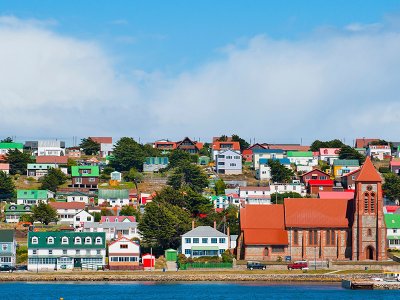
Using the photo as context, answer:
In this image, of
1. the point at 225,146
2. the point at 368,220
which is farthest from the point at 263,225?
the point at 225,146

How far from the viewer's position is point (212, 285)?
92.9 metres

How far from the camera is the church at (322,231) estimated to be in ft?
336

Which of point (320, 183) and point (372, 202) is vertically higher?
point (320, 183)

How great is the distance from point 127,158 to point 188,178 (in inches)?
670

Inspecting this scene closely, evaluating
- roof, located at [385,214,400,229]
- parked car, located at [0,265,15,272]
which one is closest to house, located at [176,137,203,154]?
roof, located at [385,214,400,229]

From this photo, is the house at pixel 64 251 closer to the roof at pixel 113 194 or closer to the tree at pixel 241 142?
the roof at pixel 113 194

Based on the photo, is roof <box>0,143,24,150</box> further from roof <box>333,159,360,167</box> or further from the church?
the church

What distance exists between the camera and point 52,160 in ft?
513

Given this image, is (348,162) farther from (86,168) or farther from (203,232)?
(203,232)

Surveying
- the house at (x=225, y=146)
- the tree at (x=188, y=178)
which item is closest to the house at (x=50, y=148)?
the house at (x=225, y=146)

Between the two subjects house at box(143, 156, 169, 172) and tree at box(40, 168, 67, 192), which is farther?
house at box(143, 156, 169, 172)

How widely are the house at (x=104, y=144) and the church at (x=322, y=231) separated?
73.4 meters

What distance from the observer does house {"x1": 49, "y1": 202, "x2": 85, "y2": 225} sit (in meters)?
124

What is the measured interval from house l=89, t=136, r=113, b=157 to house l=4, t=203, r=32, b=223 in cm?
4850
